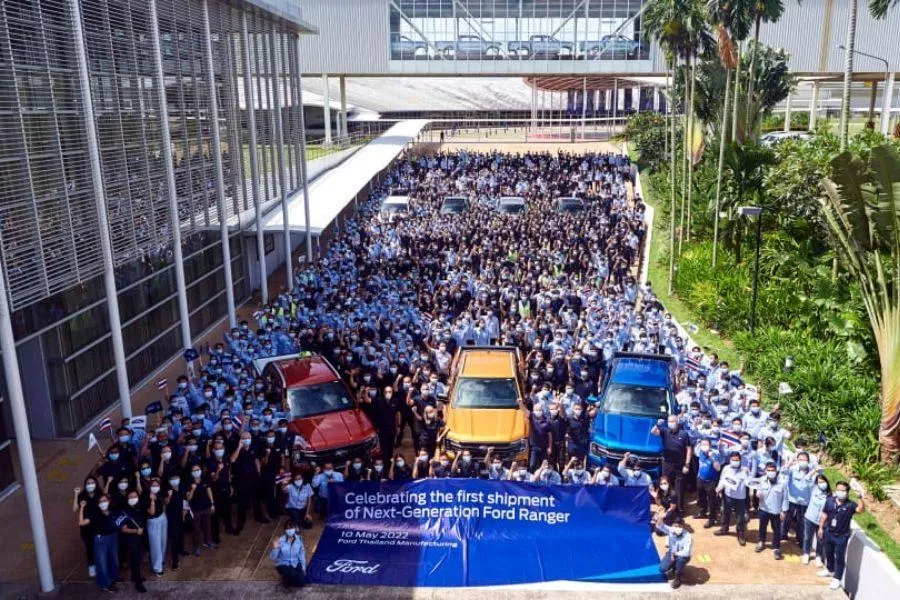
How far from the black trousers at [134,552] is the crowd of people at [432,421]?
2 cm

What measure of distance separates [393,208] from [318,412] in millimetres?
20307

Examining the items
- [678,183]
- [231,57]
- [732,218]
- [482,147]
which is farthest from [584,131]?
[231,57]

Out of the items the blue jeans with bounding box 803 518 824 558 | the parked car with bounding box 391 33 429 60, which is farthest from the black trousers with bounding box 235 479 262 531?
the parked car with bounding box 391 33 429 60

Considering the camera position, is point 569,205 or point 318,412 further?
point 569,205

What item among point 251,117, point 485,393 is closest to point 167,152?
point 251,117

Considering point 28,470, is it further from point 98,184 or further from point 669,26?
point 669,26

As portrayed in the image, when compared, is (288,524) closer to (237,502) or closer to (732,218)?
(237,502)

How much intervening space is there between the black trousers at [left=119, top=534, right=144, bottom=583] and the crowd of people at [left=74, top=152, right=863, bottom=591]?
19mm

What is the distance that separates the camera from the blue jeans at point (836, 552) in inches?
402

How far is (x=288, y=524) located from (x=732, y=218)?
672 inches

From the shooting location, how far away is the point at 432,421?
13.4 metres

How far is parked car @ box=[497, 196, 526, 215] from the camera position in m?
33.6

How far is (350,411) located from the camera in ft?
45.6

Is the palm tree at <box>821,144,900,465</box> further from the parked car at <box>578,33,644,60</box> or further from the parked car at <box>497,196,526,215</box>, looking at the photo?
the parked car at <box>578,33,644,60</box>
